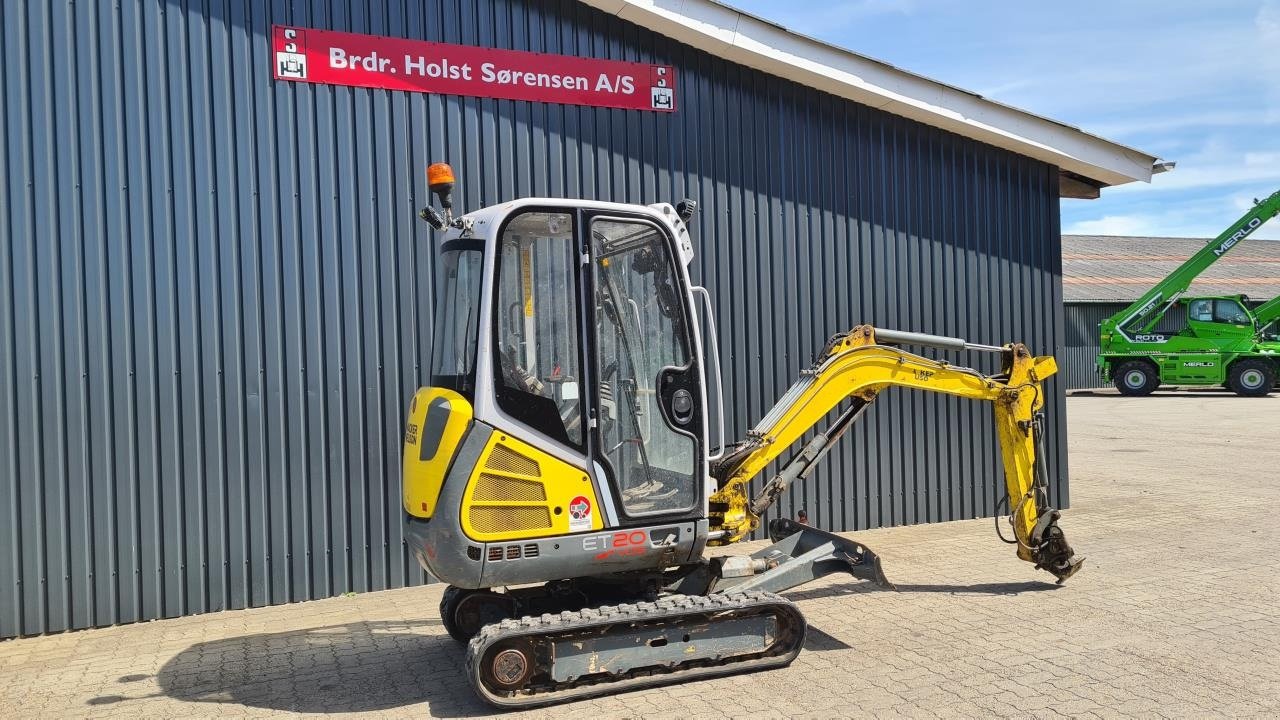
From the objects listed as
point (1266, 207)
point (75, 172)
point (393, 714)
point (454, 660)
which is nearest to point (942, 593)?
point (454, 660)

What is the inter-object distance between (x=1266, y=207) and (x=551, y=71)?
80.1 feet

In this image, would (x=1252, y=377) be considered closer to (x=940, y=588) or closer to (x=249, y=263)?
(x=940, y=588)

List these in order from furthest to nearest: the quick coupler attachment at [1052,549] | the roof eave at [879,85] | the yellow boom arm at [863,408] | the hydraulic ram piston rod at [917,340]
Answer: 1. the roof eave at [879,85]
2. the quick coupler attachment at [1052,549]
3. the hydraulic ram piston rod at [917,340]
4. the yellow boom arm at [863,408]

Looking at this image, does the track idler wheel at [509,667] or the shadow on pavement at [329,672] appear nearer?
the track idler wheel at [509,667]

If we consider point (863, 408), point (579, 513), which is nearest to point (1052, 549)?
point (863, 408)

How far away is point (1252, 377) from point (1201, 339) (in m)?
1.55

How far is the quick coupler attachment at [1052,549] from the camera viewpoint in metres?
7.32

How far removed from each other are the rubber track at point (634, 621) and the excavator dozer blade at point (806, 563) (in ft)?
1.08

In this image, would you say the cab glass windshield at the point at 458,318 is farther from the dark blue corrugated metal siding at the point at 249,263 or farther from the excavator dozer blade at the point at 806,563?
the dark blue corrugated metal siding at the point at 249,263

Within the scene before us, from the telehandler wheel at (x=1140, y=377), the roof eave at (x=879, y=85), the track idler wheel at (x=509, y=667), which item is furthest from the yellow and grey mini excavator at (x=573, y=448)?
the telehandler wheel at (x=1140, y=377)

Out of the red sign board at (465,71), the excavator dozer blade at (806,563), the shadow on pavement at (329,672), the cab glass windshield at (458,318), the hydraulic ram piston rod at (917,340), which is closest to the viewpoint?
the cab glass windshield at (458,318)

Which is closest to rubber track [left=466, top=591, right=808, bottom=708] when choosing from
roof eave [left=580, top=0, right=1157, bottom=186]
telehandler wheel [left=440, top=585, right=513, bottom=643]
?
telehandler wheel [left=440, top=585, right=513, bottom=643]

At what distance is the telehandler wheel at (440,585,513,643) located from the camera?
20.5ft

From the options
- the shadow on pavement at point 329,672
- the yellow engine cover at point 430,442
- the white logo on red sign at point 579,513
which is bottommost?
the shadow on pavement at point 329,672
